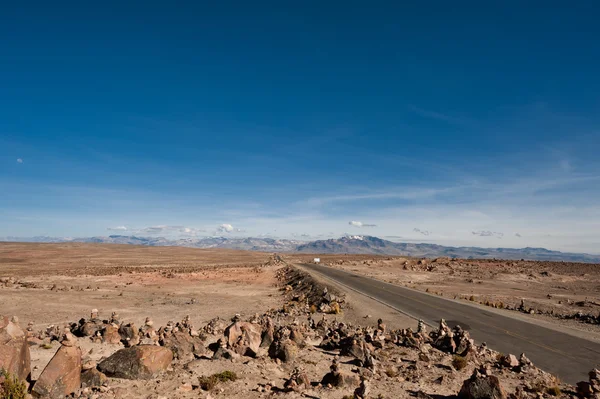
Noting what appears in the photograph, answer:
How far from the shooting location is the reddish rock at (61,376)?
36.5 ft

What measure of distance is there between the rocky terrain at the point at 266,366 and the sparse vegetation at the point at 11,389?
0.05 m

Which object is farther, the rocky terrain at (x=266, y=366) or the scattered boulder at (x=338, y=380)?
the scattered boulder at (x=338, y=380)

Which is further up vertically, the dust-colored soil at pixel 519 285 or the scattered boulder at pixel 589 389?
the scattered boulder at pixel 589 389

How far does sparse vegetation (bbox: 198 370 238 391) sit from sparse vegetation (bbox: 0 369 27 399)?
5421 millimetres

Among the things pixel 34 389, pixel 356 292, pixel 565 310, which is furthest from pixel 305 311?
pixel 565 310

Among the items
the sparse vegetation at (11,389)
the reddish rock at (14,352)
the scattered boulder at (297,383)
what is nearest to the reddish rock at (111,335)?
the reddish rock at (14,352)

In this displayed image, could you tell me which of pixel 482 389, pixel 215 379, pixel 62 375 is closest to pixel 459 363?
pixel 482 389

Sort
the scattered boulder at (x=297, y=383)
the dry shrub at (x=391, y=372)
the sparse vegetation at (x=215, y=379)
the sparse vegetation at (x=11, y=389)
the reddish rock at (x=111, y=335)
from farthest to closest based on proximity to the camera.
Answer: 1. the reddish rock at (x=111, y=335)
2. the dry shrub at (x=391, y=372)
3. the scattered boulder at (x=297, y=383)
4. the sparse vegetation at (x=215, y=379)
5. the sparse vegetation at (x=11, y=389)

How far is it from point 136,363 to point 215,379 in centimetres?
319

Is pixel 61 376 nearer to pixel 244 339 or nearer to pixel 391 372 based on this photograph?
pixel 244 339

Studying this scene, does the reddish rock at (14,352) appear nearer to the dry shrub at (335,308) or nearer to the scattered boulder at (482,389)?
the scattered boulder at (482,389)

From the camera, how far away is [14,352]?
1147cm

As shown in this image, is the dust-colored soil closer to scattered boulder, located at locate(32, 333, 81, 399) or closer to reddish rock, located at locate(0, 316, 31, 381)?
scattered boulder, located at locate(32, 333, 81, 399)

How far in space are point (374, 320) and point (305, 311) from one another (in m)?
7.11
